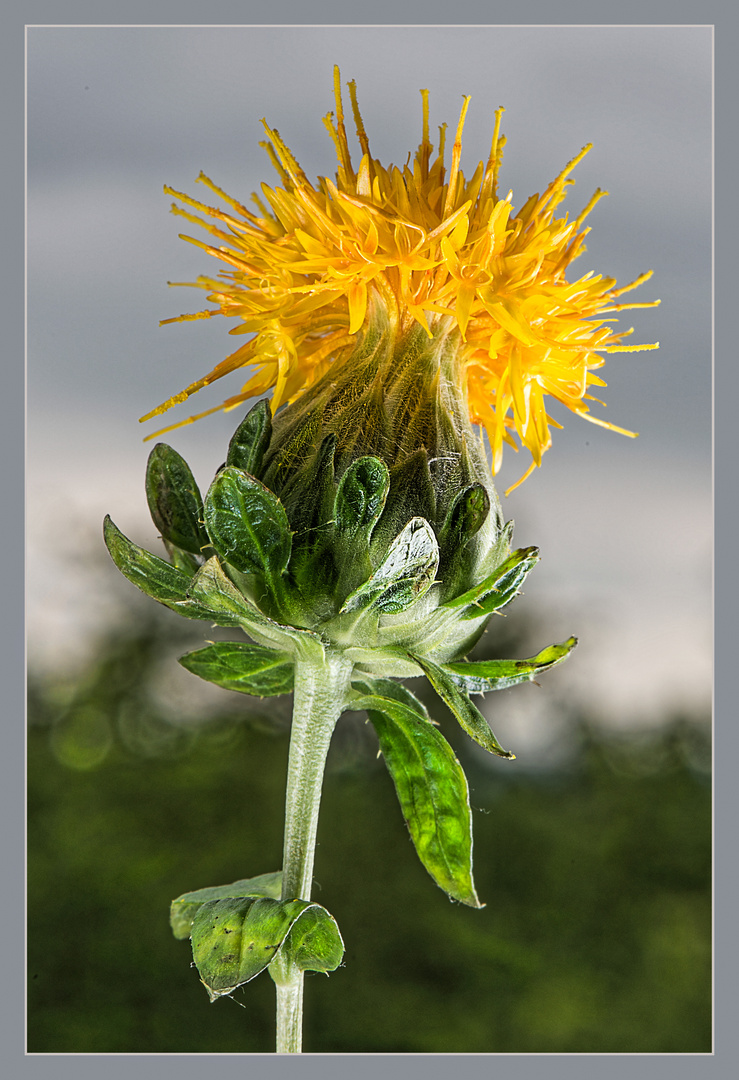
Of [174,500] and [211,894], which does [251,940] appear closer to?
[211,894]

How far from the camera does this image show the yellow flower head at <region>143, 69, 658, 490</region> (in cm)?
75

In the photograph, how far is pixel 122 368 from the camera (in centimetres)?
148

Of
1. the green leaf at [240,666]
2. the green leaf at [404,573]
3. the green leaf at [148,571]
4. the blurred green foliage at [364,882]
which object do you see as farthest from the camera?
the blurred green foliage at [364,882]

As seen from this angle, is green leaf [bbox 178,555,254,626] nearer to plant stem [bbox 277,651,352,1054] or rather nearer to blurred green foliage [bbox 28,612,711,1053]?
plant stem [bbox 277,651,352,1054]

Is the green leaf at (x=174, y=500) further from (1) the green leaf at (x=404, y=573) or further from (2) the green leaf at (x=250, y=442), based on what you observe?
(1) the green leaf at (x=404, y=573)

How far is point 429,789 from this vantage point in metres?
0.83

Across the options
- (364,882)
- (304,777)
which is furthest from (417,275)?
(364,882)

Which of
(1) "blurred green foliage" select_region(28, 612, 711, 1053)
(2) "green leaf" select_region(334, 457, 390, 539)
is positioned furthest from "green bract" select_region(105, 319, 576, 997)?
(1) "blurred green foliage" select_region(28, 612, 711, 1053)

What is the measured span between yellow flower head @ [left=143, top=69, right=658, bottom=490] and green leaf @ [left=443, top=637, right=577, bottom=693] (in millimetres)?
217

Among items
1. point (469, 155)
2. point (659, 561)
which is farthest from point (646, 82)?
point (659, 561)

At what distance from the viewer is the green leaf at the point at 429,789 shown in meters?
0.81

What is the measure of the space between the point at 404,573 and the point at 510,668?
0.14 metres

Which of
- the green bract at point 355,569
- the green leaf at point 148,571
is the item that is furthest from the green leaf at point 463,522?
the green leaf at point 148,571

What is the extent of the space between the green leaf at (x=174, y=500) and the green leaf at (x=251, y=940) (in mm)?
322
